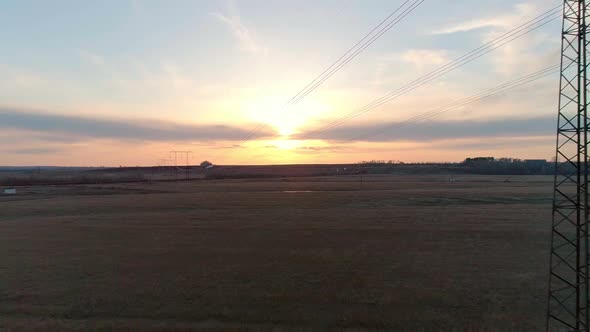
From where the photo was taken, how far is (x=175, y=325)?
14.1 m

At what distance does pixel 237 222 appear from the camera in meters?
39.5

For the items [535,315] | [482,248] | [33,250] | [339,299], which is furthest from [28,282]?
[482,248]

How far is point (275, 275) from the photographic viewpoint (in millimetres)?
20188

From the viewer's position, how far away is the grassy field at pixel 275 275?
14703 mm

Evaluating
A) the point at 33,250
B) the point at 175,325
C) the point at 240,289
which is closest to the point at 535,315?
the point at 240,289

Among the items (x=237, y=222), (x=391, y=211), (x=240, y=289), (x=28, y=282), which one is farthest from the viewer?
(x=391, y=211)

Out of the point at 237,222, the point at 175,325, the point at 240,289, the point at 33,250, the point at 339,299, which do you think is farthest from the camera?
the point at 237,222

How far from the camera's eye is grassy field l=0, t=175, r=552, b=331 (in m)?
14.7

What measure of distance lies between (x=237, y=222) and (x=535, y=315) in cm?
2829

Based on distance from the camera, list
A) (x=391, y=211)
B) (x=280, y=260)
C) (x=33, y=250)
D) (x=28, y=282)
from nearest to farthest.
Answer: (x=28, y=282), (x=280, y=260), (x=33, y=250), (x=391, y=211)

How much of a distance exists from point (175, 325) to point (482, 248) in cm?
2049

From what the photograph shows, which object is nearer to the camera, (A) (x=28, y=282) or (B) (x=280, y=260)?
(A) (x=28, y=282)

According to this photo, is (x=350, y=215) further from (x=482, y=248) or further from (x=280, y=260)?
(x=280, y=260)

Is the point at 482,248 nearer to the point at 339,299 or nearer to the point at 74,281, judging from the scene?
the point at 339,299
